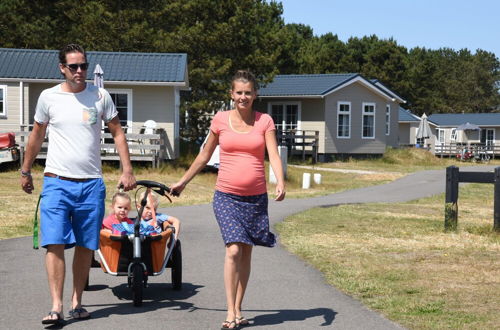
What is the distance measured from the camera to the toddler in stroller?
6852mm

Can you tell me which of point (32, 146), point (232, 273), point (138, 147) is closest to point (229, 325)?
point (232, 273)

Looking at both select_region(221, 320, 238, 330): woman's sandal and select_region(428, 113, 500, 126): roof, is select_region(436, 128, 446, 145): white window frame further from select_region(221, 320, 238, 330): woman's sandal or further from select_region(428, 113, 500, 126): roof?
select_region(221, 320, 238, 330): woman's sandal

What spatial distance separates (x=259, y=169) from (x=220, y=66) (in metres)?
30.4

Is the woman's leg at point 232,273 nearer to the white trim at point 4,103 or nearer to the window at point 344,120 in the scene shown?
the white trim at point 4,103

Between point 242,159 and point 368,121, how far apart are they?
38.0 metres

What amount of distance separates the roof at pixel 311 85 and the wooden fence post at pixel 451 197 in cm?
2699

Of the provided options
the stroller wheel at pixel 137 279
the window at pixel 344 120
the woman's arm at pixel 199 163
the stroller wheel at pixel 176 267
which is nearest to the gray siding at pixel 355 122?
the window at pixel 344 120

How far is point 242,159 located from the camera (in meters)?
6.14

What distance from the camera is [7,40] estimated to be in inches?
1735

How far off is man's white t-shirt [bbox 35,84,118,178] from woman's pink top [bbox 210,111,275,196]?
38.7 inches

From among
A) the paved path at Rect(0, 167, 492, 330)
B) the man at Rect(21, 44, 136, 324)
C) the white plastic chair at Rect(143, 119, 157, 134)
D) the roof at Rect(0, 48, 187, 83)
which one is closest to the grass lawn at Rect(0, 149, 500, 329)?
the paved path at Rect(0, 167, 492, 330)

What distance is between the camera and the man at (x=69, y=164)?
6.20 m

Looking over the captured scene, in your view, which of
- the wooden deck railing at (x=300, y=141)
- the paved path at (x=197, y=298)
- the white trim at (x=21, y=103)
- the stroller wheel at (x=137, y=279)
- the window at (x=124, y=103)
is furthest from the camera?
the wooden deck railing at (x=300, y=141)

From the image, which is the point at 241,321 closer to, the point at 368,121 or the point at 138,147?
the point at 138,147
